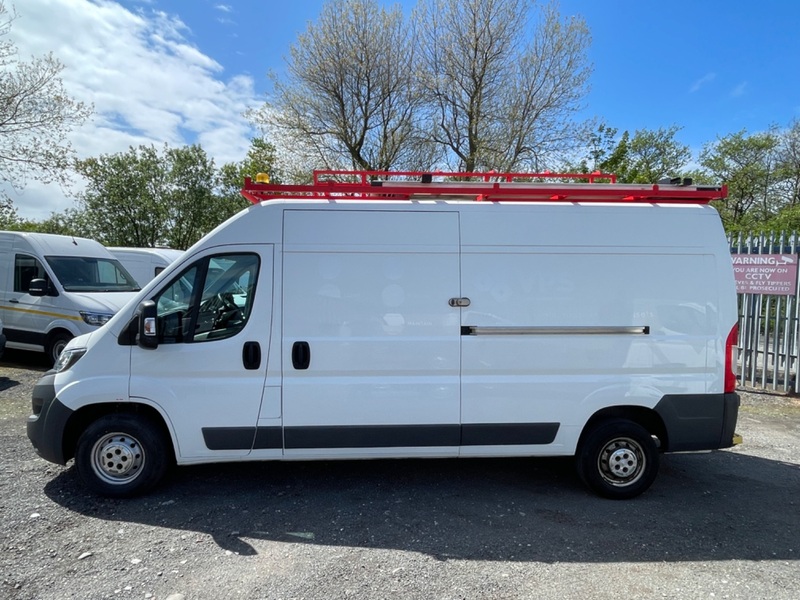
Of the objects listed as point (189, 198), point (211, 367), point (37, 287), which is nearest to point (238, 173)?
point (189, 198)

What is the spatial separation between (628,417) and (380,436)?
6.76 feet

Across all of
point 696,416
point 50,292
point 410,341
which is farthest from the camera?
point 50,292

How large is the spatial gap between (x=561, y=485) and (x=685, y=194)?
8.78ft

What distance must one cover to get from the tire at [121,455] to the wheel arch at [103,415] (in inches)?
1.5

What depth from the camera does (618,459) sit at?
3.86m

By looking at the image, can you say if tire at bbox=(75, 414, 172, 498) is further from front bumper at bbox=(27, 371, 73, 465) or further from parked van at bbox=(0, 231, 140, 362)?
parked van at bbox=(0, 231, 140, 362)

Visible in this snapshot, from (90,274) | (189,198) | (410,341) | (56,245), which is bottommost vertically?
(410,341)

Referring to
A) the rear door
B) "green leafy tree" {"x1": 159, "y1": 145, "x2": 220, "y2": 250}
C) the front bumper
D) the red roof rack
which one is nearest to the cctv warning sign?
the red roof rack

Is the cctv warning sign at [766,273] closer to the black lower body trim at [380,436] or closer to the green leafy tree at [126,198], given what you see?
the black lower body trim at [380,436]

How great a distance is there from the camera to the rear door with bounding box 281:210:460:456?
3.61 metres

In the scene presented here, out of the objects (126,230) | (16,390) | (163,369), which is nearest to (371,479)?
(163,369)

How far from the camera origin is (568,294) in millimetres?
3713

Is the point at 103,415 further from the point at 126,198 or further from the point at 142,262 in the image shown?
the point at 126,198

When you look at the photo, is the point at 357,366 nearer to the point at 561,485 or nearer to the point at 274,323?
the point at 274,323
